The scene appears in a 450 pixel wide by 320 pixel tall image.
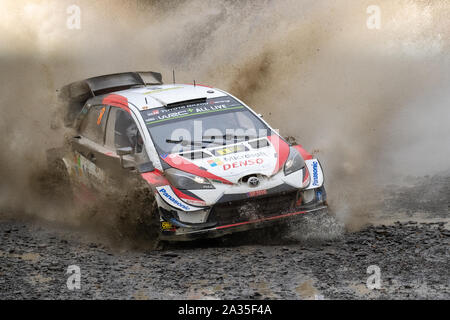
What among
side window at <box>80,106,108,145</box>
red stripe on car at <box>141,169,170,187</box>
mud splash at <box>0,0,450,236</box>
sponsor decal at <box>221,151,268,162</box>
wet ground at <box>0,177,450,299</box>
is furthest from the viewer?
mud splash at <box>0,0,450,236</box>

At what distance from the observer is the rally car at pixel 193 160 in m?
6.74

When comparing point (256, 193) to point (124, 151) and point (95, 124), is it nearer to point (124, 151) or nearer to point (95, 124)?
point (124, 151)

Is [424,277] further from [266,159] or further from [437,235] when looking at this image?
[266,159]

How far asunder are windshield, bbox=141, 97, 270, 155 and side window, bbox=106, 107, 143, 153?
0.64 ft

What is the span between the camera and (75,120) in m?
9.06

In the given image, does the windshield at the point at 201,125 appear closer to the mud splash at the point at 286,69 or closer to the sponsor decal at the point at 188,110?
the sponsor decal at the point at 188,110

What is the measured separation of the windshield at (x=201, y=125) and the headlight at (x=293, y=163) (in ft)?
1.73

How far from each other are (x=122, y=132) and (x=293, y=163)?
6.81 ft

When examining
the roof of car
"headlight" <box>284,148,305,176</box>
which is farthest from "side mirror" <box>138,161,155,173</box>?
"headlight" <box>284,148,305,176</box>

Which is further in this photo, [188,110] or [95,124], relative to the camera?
[95,124]

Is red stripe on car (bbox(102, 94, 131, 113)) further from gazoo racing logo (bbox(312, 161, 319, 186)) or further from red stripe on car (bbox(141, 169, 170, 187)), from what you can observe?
gazoo racing logo (bbox(312, 161, 319, 186))

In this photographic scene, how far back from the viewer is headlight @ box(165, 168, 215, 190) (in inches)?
266

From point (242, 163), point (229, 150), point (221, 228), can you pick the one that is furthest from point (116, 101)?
point (221, 228)

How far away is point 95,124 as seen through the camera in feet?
27.8
